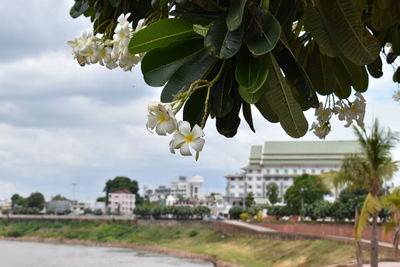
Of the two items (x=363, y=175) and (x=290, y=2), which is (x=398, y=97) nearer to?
(x=290, y=2)

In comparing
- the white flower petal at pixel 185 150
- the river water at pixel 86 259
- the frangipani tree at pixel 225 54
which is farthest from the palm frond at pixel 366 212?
the river water at pixel 86 259

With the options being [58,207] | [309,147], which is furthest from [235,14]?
[309,147]

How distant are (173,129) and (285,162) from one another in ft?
219

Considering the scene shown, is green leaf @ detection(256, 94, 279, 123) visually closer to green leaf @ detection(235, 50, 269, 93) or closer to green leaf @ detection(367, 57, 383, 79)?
green leaf @ detection(235, 50, 269, 93)

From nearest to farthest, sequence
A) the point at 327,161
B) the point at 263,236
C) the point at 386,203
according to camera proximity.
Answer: the point at 386,203 → the point at 263,236 → the point at 327,161

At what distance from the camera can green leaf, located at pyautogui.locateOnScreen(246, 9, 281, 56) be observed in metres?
0.99

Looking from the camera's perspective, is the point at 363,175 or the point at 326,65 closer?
the point at 326,65

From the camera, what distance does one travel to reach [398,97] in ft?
6.95

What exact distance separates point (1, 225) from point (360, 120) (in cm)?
5413

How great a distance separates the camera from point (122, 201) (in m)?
67.4

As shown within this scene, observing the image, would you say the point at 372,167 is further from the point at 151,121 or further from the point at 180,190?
the point at 180,190

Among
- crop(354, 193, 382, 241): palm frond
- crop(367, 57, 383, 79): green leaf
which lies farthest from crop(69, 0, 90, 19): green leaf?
crop(354, 193, 382, 241): palm frond

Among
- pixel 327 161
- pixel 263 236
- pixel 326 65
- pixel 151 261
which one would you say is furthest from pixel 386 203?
pixel 327 161

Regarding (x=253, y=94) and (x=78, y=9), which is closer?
(x=253, y=94)
